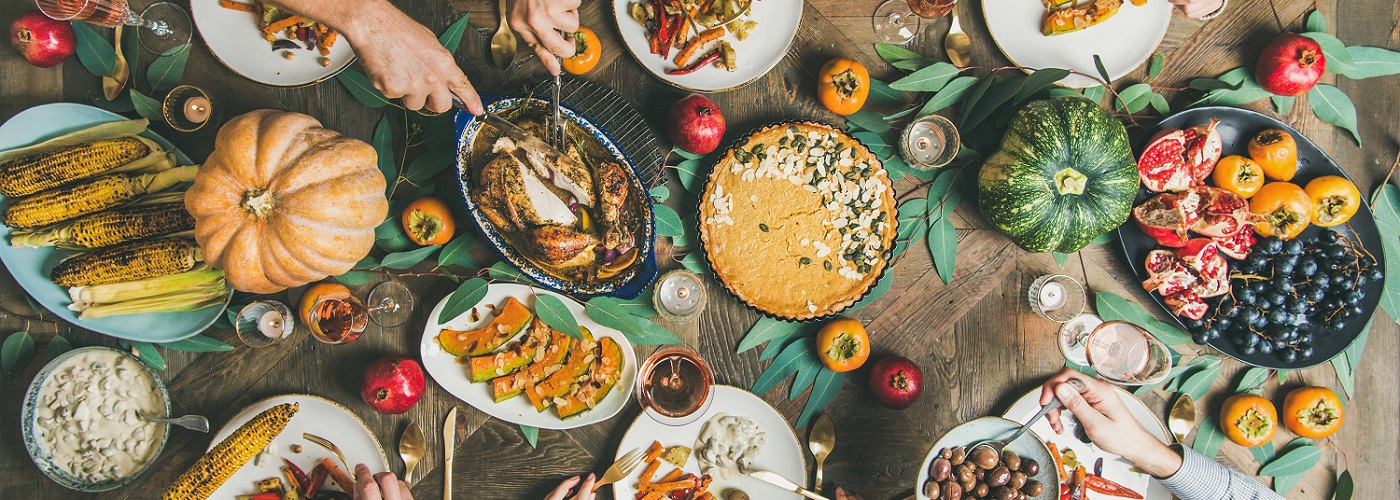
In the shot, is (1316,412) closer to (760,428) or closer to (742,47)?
(760,428)

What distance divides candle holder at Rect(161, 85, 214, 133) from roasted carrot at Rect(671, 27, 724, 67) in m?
1.44

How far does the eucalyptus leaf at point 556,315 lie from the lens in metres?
2.16

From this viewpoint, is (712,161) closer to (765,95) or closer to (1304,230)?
(765,95)

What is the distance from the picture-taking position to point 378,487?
6.86 feet

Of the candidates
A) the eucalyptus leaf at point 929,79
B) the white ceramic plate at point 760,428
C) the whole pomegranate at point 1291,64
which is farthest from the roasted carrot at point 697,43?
the whole pomegranate at point 1291,64

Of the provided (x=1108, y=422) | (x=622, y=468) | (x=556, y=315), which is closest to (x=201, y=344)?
(x=556, y=315)

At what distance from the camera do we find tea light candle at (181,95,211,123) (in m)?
2.19

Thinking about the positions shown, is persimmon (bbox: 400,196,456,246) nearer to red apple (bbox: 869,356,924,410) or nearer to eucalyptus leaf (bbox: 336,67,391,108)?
eucalyptus leaf (bbox: 336,67,391,108)

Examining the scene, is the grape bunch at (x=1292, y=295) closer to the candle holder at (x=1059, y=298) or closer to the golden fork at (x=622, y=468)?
the candle holder at (x=1059, y=298)

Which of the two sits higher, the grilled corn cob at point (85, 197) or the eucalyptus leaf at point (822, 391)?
Answer: the grilled corn cob at point (85, 197)

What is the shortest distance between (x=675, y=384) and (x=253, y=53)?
64.1 inches

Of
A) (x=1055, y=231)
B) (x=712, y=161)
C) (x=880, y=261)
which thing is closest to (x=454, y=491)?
(x=712, y=161)

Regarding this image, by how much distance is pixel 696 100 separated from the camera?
2123 mm

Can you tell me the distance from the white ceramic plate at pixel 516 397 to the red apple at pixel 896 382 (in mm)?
748
